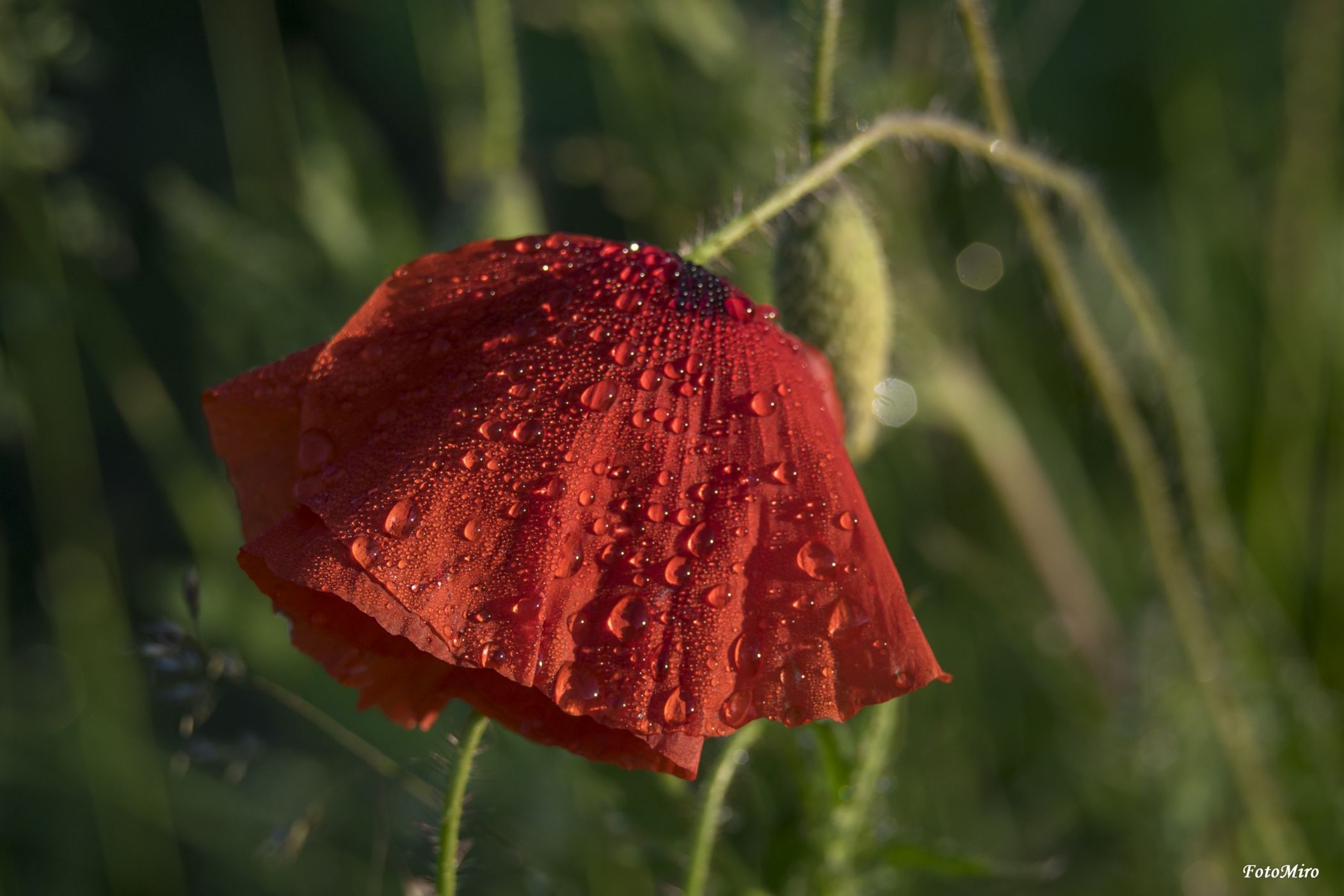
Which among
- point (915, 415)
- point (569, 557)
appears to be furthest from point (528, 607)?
point (915, 415)

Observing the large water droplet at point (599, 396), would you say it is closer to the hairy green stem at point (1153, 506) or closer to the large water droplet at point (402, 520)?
the large water droplet at point (402, 520)

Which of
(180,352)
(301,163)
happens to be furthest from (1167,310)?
(180,352)

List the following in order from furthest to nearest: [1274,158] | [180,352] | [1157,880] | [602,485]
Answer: [180,352], [1274,158], [1157,880], [602,485]

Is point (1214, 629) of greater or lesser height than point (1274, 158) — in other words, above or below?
below

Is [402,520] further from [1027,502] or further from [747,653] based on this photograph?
[1027,502]

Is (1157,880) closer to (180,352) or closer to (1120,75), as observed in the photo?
(1120,75)

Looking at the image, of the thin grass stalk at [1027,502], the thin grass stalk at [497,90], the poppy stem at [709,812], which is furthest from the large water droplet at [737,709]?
the thin grass stalk at [1027,502]


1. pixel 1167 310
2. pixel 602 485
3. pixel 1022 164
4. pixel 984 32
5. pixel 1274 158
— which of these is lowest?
pixel 602 485
